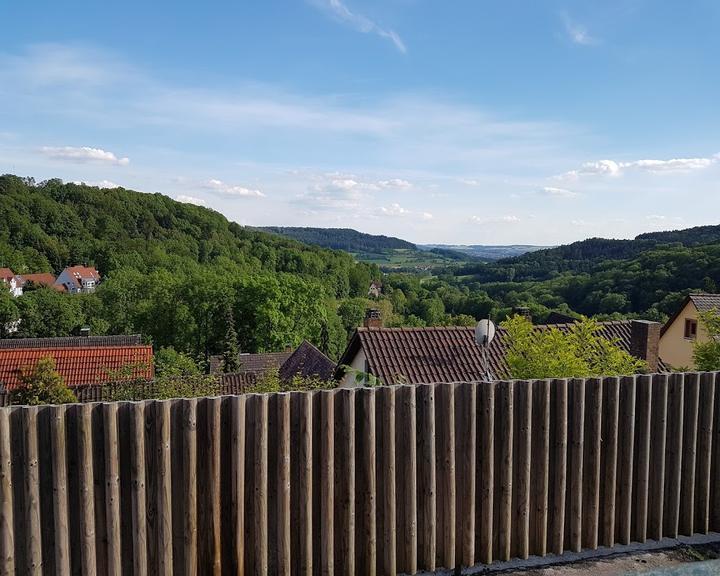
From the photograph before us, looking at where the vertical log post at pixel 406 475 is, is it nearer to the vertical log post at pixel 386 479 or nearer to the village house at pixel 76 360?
the vertical log post at pixel 386 479

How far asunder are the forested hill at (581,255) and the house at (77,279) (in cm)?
8923

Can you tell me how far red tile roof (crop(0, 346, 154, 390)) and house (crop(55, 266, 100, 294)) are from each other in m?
86.6

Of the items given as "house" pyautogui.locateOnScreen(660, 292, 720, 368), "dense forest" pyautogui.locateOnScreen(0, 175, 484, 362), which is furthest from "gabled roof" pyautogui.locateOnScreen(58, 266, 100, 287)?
"house" pyautogui.locateOnScreen(660, 292, 720, 368)

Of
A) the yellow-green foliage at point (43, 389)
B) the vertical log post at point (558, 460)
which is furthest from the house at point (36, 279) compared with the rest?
the vertical log post at point (558, 460)

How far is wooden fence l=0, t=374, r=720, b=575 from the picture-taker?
10.7 ft

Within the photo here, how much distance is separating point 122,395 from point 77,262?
11734 cm

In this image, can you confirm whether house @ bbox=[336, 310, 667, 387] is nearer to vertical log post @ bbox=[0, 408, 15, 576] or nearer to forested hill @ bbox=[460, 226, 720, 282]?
vertical log post @ bbox=[0, 408, 15, 576]

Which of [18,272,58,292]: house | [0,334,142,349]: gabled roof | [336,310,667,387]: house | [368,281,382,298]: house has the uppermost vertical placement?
[336,310,667,387]: house

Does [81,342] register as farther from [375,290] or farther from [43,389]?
[375,290]

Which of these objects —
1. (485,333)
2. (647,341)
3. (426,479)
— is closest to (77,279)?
(647,341)

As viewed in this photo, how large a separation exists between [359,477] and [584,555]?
173 cm

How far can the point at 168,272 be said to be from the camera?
7862 centimetres

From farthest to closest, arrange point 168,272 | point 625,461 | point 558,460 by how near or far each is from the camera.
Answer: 1. point 168,272
2. point 625,461
3. point 558,460

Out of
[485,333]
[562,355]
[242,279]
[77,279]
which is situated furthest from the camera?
[77,279]
